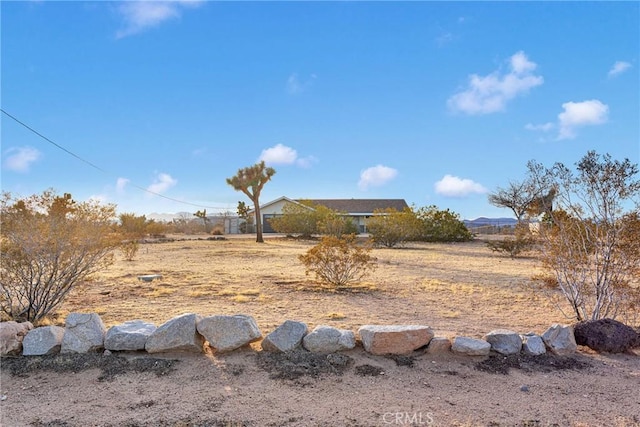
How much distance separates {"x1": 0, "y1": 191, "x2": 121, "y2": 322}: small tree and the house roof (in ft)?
116

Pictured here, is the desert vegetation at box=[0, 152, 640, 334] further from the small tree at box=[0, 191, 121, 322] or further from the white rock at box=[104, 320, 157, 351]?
the white rock at box=[104, 320, 157, 351]

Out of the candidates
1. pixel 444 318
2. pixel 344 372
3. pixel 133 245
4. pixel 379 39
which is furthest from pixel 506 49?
pixel 133 245

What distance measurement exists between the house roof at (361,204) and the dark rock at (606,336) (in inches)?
1437

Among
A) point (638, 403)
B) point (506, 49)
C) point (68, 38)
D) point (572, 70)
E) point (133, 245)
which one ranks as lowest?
point (638, 403)

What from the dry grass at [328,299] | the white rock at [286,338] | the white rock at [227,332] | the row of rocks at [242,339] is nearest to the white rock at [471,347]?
the row of rocks at [242,339]

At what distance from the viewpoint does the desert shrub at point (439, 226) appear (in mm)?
24703

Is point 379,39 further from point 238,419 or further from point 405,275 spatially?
point 238,419

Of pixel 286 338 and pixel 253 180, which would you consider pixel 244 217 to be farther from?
pixel 286 338

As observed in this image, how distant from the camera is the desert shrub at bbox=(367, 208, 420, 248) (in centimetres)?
2094

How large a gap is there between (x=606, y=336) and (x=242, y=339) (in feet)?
12.0

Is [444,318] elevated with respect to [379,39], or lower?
lower

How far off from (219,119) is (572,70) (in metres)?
9.99

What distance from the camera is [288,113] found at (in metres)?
13.5

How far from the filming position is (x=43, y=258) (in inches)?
206
